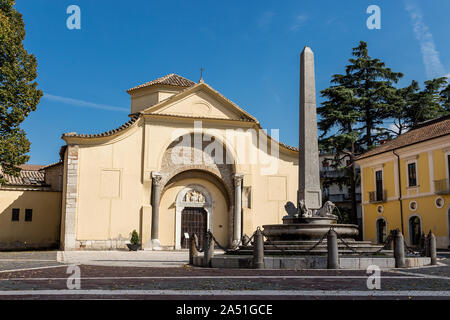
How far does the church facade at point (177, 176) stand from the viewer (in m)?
25.1

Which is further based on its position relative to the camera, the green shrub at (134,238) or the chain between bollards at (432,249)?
the green shrub at (134,238)

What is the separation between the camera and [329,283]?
27.3ft

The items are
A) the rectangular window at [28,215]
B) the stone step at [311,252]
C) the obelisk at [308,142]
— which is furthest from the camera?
the rectangular window at [28,215]

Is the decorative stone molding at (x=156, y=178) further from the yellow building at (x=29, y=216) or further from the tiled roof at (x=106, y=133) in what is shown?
the yellow building at (x=29, y=216)

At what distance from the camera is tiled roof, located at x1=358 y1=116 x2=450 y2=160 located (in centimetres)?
2759

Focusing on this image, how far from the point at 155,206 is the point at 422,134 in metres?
16.6

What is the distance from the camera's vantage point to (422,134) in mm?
29516

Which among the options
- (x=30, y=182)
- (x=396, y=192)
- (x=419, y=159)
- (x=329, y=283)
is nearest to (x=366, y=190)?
(x=396, y=192)

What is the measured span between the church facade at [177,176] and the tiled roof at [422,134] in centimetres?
706

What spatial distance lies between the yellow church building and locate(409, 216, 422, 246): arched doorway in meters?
7.42

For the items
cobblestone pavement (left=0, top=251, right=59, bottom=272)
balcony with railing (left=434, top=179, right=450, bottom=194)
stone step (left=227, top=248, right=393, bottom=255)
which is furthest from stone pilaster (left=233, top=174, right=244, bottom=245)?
stone step (left=227, top=248, right=393, bottom=255)

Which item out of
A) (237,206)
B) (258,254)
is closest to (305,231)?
(258,254)

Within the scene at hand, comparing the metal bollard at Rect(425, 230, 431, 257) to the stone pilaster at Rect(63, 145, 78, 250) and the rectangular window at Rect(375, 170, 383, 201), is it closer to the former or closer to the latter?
the stone pilaster at Rect(63, 145, 78, 250)

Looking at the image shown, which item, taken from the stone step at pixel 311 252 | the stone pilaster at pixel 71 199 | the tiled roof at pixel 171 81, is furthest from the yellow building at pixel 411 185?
the stone pilaster at pixel 71 199
